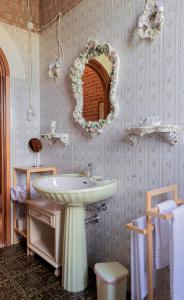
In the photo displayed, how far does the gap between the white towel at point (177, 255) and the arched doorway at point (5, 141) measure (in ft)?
6.28

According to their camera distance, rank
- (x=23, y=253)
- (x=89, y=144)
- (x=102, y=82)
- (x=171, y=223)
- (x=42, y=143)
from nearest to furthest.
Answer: (x=171, y=223) < (x=102, y=82) < (x=89, y=144) < (x=23, y=253) < (x=42, y=143)

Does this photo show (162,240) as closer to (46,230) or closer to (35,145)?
(46,230)

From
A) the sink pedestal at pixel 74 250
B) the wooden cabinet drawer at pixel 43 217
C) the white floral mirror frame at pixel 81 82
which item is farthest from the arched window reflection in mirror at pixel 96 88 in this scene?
the wooden cabinet drawer at pixel 43 217

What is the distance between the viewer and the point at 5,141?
99.1 inches

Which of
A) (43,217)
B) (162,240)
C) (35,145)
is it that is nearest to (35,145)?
(35,145)

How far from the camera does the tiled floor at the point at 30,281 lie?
1.73 m

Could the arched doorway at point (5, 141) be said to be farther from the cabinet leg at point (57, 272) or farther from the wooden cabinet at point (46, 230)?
the cabinet leg at point (57, 272)

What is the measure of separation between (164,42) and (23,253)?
2.24 metres

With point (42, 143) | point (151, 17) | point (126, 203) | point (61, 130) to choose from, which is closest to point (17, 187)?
point (42, 143)

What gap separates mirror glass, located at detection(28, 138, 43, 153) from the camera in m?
2.65

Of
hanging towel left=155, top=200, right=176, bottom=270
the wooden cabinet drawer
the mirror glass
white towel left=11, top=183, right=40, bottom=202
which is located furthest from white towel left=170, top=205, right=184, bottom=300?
the mirror glass

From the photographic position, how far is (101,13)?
1900mm

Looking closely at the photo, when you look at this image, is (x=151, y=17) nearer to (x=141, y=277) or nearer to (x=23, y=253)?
(x=141, y=277)

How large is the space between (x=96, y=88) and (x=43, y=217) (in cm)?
120
